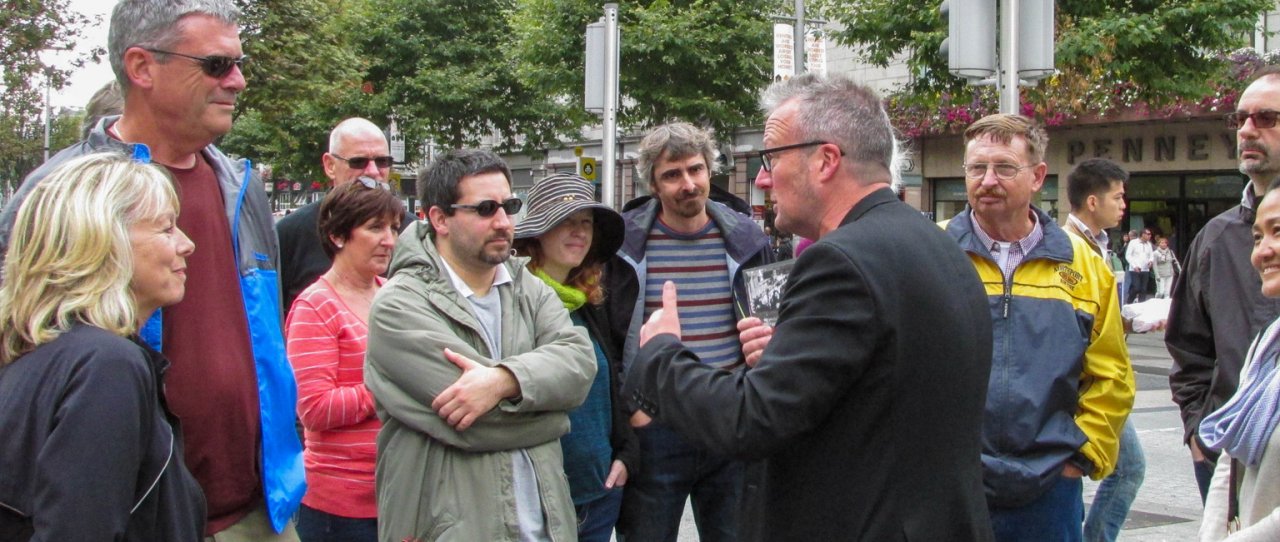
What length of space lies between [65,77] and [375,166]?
16.1m

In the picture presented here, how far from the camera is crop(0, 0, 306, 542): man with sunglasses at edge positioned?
9.64ft

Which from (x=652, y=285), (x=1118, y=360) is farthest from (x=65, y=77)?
(x=1118, y=360)

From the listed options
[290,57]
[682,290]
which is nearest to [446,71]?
[290,57]

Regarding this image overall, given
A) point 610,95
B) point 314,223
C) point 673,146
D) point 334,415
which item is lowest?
point 334,415

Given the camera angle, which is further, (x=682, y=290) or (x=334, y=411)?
(x=682, y=290)

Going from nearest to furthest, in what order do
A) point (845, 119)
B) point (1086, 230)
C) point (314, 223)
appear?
1. point (845, 119)
2. point (314, 223)
3. point (1086, 230)

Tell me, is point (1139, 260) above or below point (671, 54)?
below

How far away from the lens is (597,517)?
14.2 ft

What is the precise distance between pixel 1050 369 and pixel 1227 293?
84 centimetres

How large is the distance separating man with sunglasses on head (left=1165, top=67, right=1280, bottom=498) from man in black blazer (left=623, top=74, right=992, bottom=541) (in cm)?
188

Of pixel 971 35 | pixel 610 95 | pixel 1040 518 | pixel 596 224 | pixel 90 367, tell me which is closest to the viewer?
pixel 90 367

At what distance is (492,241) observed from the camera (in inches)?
148

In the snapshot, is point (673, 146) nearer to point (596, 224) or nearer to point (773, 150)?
point (596, 224)

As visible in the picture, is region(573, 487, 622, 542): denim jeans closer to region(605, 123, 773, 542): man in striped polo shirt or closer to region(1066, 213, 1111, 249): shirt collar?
region(605, 123, 773, 542): man in striped polo shirt
